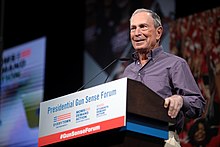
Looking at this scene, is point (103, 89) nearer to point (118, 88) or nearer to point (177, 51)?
point (118, 88)

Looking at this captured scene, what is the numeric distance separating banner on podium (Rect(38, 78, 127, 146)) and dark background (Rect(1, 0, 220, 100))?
3.28 m

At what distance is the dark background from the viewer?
579 cm

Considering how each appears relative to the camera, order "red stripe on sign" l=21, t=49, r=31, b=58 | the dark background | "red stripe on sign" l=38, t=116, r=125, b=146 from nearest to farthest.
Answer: "red stripe on sign" l=38, t=116, r=125, b=146, the dark background, "red stripe on sign" l=21, t=49, r=31, b=58

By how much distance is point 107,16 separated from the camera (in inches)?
218

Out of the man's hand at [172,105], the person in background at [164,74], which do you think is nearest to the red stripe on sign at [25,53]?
the person in background at [164,74]

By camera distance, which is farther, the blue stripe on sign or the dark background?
the dark background

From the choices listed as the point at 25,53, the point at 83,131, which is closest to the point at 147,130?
the point at 83,131

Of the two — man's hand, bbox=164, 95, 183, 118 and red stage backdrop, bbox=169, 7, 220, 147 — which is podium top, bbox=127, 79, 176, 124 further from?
red stage backdrop, bbox=169, 7, 220, 147

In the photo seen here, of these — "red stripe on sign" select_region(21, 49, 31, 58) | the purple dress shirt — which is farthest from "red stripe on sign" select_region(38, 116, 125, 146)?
"red stripe on sign" select_region(21, 49, 31, 58)

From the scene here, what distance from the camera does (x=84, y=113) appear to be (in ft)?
7.27

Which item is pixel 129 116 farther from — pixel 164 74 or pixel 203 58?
pixel 203 58

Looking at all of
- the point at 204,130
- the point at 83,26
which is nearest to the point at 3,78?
the point at 83,26

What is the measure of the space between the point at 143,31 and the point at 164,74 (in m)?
0.22

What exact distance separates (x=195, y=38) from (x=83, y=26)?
1577 millimetres
